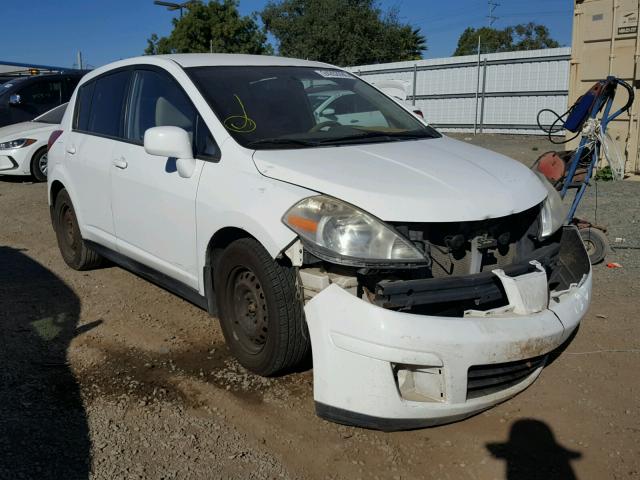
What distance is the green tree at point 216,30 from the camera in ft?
119

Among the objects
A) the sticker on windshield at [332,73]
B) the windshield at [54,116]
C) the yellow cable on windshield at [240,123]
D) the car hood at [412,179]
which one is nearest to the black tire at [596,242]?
the car hood at [412,179]

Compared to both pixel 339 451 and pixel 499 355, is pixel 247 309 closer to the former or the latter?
pixel 339 451

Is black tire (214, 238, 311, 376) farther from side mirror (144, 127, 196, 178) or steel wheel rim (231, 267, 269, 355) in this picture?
side mirror (144, 127, 196, 178)

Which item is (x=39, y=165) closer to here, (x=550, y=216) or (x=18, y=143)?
(x=18, y=143)

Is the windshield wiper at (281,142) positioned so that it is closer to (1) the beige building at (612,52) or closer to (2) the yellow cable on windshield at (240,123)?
(2) the yellow cable on windshield at (240,123)

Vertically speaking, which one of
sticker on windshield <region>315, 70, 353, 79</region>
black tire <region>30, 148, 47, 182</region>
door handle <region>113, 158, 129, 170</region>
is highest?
sticker on windshield <region>315, 70, 353, 79</region>

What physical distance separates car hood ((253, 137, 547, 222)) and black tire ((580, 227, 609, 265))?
2.43 meters

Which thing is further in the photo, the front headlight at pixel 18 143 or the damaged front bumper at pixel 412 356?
the front headlight at pixel 18 143

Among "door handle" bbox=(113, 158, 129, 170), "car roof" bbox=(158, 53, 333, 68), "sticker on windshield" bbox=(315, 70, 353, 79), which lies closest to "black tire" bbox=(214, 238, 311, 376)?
"door handle" bbox=(113, 158, 129, 170)

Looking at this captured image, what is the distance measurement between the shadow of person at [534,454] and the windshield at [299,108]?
1808 mm

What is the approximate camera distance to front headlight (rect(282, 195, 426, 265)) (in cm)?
288

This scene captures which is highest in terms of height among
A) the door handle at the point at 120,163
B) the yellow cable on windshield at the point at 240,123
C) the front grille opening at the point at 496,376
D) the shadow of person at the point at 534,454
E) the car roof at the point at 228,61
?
the car roof at the point at 228,61

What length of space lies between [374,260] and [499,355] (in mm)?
681

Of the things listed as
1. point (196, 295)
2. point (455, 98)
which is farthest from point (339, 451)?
point (455, 98)
